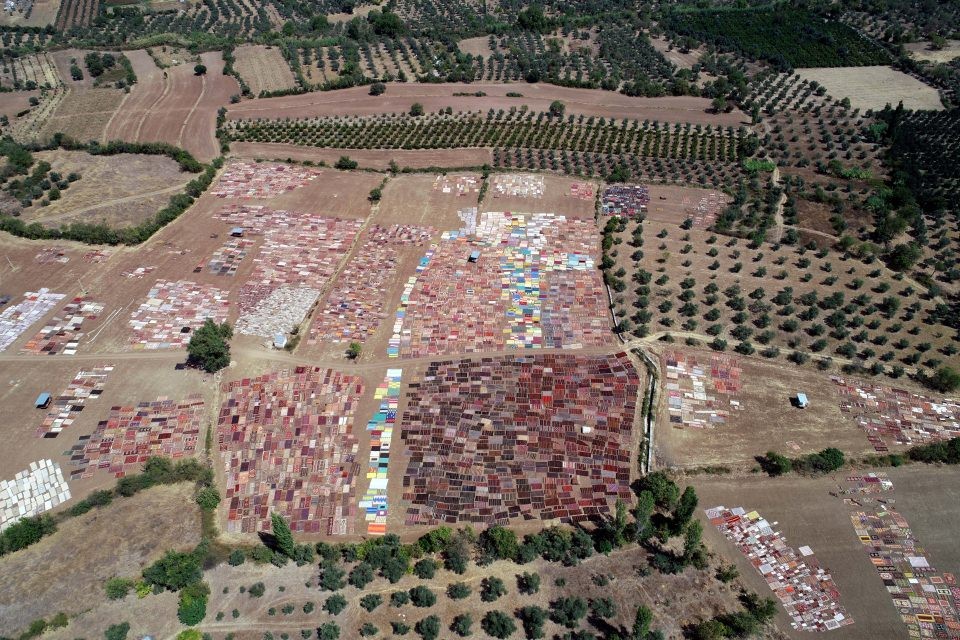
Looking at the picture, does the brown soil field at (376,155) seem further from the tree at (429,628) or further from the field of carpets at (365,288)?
the tree at (429,628)

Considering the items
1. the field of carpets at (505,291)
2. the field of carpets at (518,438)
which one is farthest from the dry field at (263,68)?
the field of carpets at (518,438)

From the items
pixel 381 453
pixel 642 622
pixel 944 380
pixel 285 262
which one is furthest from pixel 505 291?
pixel 944 380

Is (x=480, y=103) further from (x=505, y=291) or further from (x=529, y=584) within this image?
(x=529, y=584)

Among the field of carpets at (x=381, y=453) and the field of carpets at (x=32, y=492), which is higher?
the field of carpets at (x=381, y=453)

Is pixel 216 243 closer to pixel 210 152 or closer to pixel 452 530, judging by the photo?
pixel 210 152

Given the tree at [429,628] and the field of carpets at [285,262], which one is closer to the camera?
the tree at [429,628]

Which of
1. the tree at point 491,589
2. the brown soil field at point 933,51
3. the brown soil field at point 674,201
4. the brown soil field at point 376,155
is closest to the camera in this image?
the tree at point 491,589

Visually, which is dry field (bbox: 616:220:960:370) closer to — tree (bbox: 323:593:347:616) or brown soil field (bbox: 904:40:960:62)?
tree (bbox: 323:593:347:616)
